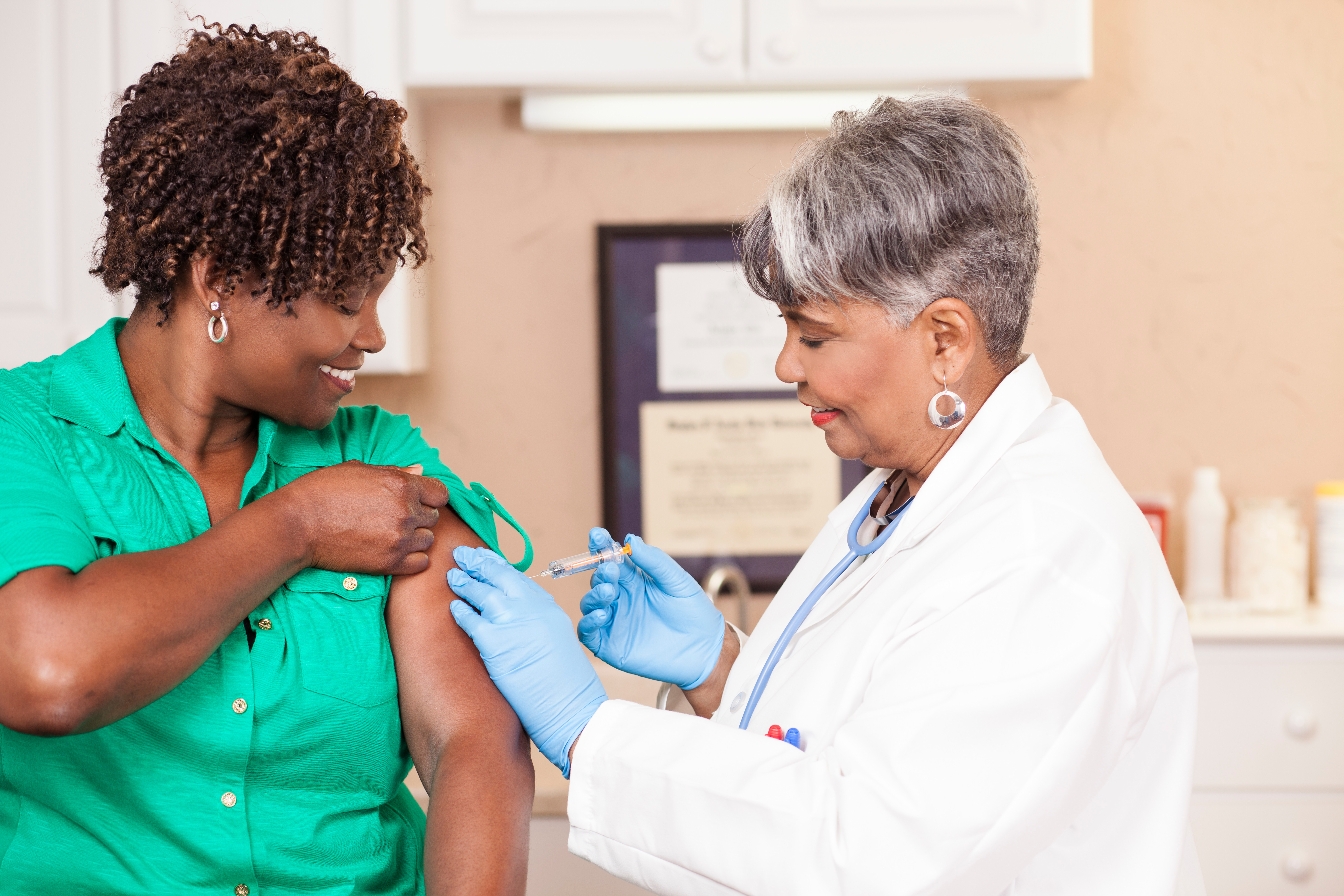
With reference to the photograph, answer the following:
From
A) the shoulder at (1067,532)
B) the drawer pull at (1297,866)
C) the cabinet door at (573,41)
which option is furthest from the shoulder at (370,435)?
the drawer pull at (1297,866)

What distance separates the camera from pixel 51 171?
1812 mm

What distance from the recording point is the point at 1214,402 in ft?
7.37

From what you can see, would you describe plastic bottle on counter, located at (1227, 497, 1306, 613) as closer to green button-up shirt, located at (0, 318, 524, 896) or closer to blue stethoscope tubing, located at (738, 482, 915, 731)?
blue stethoscope tubing, located at (738, 482, 915, 731)

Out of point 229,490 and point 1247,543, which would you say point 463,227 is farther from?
point 1247,543

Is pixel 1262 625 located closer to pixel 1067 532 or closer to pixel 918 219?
pixel 1067 532

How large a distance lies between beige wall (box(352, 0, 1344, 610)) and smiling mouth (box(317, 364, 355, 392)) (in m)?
1.21

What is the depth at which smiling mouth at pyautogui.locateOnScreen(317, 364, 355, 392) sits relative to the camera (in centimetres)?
96

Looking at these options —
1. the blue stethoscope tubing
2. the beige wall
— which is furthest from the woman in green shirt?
the beige wall

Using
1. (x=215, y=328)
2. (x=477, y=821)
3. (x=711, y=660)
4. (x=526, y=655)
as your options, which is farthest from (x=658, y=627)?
(x=215, y=328)

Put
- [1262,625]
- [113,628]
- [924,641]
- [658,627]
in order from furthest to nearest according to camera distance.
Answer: [1262,625] < [658,627] < [924,641] < [113,628]

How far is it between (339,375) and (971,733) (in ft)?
2.12

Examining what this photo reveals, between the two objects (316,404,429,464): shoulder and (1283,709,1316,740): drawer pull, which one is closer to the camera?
(316,404,429,464): shoulder

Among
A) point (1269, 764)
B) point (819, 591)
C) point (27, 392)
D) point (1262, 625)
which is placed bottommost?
point (1269, 764)

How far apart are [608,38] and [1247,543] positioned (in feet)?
5.23
